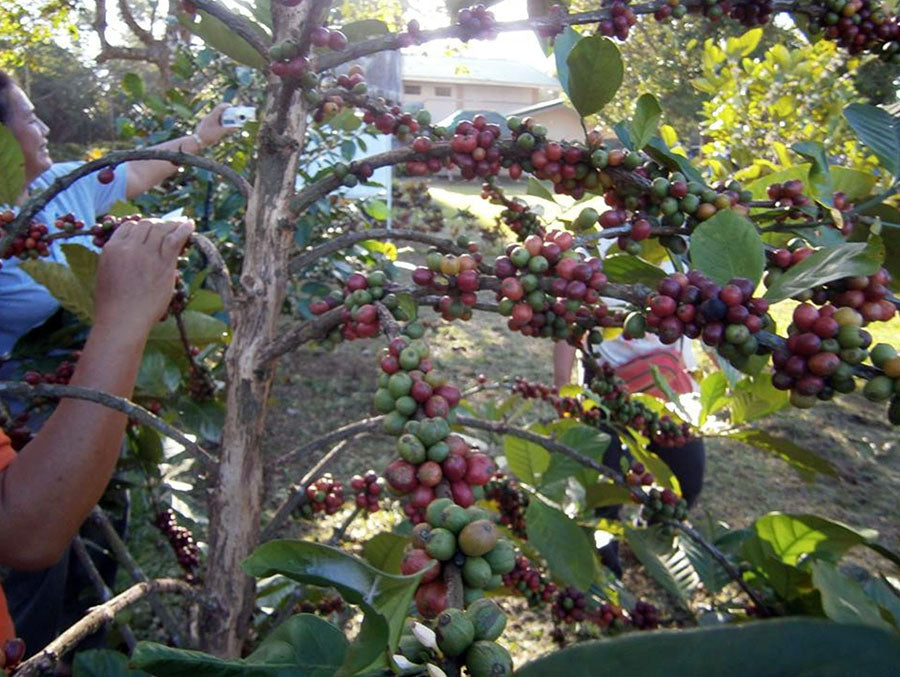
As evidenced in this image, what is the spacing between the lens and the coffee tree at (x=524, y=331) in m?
0.49

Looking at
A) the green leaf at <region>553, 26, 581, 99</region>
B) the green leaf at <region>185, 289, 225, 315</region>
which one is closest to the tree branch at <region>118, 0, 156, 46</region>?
the green leaf at <region>185, 289, 225, 315</region>

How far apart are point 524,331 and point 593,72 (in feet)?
1.25

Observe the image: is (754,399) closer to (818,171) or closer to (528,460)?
(528,460)

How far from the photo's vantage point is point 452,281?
0.92 m

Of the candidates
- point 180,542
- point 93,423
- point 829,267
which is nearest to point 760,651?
point 829,267

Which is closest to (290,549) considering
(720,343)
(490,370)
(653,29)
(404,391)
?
(404,391)

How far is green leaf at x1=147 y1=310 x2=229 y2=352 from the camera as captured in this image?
1.52 meters

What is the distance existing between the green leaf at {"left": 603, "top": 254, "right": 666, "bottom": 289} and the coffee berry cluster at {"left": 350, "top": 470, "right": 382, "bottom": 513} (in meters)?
0.96

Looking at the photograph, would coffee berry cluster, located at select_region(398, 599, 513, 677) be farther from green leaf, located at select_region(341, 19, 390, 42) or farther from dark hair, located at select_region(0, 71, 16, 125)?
dark hair, located at select_region(0, 71, 16, 125)

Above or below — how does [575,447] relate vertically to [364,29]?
below

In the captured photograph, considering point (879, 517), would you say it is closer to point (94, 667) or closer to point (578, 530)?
point (578, 530)

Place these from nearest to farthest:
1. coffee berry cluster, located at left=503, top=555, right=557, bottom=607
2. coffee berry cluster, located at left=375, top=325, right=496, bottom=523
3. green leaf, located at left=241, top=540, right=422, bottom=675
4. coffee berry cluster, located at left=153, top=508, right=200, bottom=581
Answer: green leaf, located at left=241, top=540, right=422, bottom=675 → coffee berry cluster, located at left=375, top=325, right=496, bottom=523 → coffee berry cluster, located at left=503, top=555, right=557, bottom=607 → coffee berry cluster, located at left=153, top=508, right=200, bottom=581

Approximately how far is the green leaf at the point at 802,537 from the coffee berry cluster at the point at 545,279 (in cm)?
72

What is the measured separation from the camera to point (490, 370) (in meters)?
5.40
